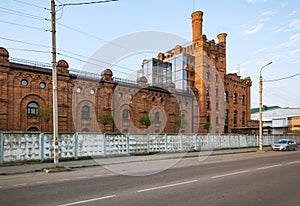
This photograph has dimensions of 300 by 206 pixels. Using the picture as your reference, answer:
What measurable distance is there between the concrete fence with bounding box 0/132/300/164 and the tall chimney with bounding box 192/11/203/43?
3069 cm

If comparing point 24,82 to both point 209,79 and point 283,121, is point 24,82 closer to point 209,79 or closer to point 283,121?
point 209,79

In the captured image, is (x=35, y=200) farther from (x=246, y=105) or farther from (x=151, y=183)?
(x=246, y=105)

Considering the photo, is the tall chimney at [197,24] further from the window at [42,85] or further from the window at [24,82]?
the window at [24,82]

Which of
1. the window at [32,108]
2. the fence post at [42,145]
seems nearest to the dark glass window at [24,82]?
the window at [32,108]

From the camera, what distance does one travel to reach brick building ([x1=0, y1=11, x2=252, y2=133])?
27.7 meters

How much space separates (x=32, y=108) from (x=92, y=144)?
558 inches

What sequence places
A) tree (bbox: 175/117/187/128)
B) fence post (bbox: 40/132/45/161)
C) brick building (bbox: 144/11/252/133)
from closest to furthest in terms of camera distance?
fence post (bbox: 40/132/45/161) → tree (bbox: 175/117/187/128) → brick building (bbox: 144/11/252/133)

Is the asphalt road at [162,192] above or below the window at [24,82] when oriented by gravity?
below

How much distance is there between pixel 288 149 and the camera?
28922 millimetres

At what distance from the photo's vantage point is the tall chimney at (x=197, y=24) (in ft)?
173

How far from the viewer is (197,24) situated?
5300cm

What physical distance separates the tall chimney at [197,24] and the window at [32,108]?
1413 inches

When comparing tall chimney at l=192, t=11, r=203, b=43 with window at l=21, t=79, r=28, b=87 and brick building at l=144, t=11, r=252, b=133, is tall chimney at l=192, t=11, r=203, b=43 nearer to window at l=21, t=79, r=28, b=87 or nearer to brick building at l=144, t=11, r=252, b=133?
brick building at l=144, t=11, r=252, b=133

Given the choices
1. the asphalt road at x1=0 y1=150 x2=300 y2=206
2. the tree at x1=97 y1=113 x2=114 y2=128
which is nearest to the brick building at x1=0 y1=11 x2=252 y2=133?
the tree at x1=97 y1=113 x2=114 y2=128
